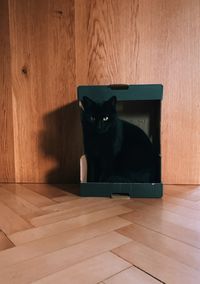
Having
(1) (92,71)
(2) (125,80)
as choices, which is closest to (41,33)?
(1) (92,71)

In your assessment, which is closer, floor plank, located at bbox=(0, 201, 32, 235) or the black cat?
floor plank, located at bbox=(0, 201, 32, 235)

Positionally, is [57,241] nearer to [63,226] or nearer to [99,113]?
[63,226]

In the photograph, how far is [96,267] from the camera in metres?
0.48

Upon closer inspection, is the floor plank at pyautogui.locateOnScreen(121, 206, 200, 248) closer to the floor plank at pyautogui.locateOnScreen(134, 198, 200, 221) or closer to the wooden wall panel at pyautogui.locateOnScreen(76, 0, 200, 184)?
the floor plank at pyautogui.locateOnScreen(134, 198, 200, 221)

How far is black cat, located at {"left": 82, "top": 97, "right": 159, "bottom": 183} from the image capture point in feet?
3.04

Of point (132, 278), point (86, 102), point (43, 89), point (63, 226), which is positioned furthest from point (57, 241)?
point (43, 89)

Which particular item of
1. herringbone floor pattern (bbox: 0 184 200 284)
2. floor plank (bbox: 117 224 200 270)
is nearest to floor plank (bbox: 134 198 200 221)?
herringbone floor pattern (bbox: 0 184 200 284)

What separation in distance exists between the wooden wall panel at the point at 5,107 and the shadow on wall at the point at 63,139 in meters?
0.14

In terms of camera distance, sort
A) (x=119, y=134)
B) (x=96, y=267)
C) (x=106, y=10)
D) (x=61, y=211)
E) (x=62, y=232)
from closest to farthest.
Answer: (x=96, y=267) < (x=62, y=232) < (x=61, y=211) < (x=119, y=134) < (x=106, y=10)

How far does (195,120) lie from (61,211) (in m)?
0.61

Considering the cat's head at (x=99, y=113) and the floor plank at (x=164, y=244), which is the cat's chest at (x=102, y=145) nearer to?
the cat's head at (x=99, y=113)

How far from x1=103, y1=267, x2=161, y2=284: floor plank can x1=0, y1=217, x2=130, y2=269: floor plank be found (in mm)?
146

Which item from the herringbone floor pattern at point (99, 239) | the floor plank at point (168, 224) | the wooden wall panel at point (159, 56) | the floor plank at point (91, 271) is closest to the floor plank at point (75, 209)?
the herringbone floor pattern at point (99, 239)

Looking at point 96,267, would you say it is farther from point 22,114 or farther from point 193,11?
point 193,11
